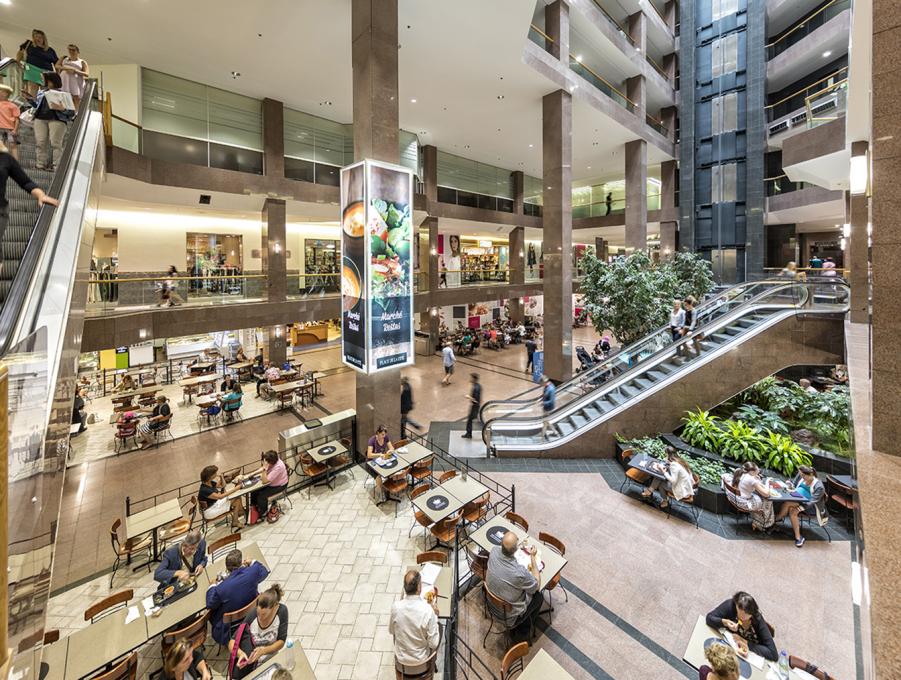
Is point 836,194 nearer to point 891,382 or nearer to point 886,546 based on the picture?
point 891,382

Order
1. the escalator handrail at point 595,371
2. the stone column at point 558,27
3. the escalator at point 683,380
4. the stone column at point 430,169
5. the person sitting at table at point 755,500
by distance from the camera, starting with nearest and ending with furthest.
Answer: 1. the person sitting at table at point 755,500
2. the escalator at point 683,380
3. the escalator handrail at point 595,371
4. the stone column at point 558,27
5. the stone column at point 430,169

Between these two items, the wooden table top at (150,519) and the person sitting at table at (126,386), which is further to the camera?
the person sitting at table at (126,386)

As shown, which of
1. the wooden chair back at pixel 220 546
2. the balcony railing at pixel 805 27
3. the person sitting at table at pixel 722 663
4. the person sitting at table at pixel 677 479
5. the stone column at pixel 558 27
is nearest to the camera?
the person sitting at table at pixel 722 663

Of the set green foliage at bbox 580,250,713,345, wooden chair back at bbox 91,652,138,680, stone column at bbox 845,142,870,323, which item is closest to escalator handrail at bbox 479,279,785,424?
green foliage at bbox 580,250,713,345

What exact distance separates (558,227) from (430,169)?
26.9 ft

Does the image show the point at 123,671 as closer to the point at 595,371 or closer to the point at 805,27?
the point at 595,371

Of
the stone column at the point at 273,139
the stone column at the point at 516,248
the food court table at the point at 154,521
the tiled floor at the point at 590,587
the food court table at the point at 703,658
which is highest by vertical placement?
the stone column at the point at 273,139

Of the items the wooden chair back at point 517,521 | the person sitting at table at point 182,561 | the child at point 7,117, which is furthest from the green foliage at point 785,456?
the child at point 7,117

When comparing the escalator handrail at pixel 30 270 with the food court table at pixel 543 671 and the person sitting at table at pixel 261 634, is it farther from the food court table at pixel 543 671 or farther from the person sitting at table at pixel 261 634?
the food court table at pixel 543 671

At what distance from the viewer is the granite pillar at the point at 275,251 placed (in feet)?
41.8

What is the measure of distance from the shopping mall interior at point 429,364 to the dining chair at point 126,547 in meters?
0.09

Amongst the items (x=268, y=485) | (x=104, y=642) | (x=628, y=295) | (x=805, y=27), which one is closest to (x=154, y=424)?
(x=268, y=485)

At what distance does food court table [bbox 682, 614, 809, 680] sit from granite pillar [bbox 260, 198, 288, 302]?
12736 mm

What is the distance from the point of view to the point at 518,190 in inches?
896
